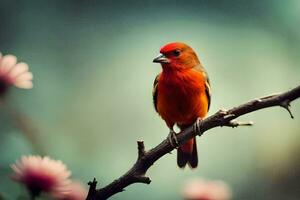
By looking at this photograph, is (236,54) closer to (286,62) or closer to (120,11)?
(286,62)

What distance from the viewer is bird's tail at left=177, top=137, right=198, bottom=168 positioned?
1.09m

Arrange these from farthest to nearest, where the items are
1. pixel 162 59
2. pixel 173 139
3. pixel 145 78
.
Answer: pixel 145 78
pixel 162 59
pixel 173 139

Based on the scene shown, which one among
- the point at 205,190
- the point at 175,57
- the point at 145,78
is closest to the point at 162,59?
the point at 175,57

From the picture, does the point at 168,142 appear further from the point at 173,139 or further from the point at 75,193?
the point at 75,193

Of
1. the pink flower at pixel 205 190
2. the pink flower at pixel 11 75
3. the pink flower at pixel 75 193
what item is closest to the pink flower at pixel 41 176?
the pink flower at pixel 75 193

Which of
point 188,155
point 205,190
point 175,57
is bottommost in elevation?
point 205,190

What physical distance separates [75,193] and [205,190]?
0.24 m

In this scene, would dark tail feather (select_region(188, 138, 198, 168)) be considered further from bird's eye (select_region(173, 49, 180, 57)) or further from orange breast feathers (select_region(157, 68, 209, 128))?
bird's eye (select_region(173, 49, 180, 57))

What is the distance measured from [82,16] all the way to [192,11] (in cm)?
25

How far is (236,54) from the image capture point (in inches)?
46.9

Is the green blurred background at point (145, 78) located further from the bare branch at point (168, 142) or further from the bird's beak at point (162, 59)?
the bare branch at point (168, 142)

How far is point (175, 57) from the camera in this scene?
3.43ft

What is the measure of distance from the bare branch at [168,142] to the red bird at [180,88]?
0.13 m

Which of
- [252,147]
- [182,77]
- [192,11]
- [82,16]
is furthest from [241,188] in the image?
[82,16]
